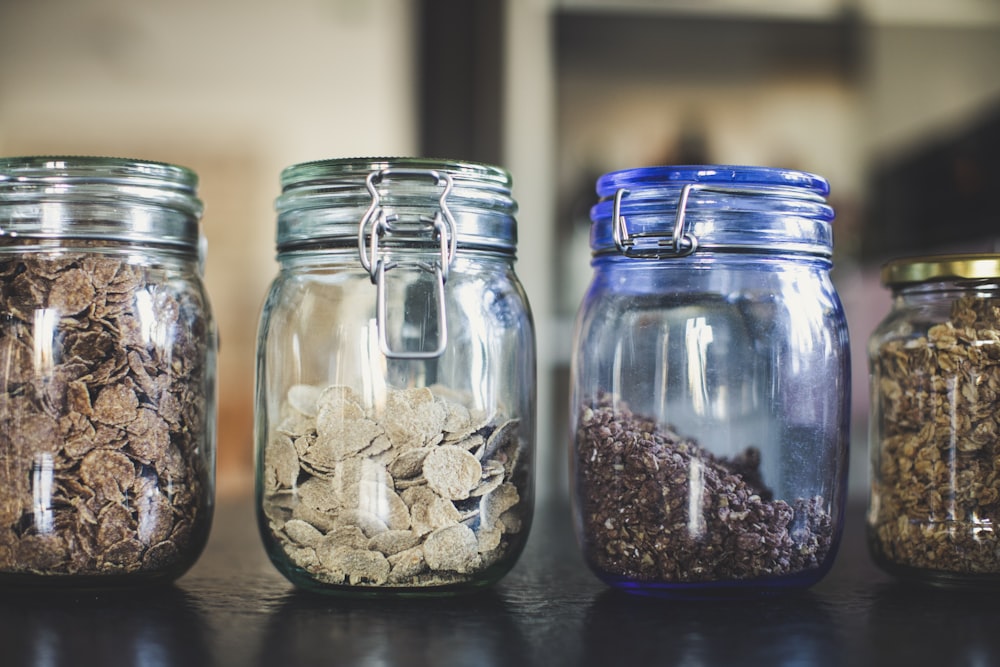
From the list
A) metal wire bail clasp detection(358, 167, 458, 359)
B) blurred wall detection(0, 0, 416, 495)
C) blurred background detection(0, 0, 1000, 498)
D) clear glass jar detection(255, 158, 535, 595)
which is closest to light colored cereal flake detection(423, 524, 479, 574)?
clear glass jar detection(255, 158, 535, 595)

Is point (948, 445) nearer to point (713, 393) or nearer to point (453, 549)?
point (713, 393)

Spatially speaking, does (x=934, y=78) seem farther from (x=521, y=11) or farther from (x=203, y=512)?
(x=203, y=512)

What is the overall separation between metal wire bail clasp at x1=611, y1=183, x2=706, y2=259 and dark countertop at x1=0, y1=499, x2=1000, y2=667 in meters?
0.21

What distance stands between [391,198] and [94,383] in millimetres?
209

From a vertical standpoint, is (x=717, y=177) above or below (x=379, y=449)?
above

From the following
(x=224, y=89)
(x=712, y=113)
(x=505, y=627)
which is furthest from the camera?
(x=224, y=89)

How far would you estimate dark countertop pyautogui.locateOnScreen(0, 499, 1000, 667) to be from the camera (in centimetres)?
50

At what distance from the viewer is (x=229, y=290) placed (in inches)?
147

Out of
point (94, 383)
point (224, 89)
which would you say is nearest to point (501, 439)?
point (94, 383)

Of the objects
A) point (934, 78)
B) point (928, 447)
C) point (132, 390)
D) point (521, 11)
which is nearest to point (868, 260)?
point (934, 78)

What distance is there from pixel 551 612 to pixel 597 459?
3.8 inches

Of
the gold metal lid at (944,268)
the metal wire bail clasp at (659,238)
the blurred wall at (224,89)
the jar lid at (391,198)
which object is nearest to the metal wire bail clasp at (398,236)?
the jar lid at (391,198)

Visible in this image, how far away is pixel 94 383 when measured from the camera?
0.63 meters

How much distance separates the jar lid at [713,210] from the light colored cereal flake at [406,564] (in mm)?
223
